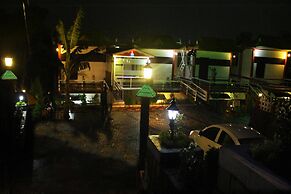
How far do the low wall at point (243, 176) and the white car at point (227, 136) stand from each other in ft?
12.6

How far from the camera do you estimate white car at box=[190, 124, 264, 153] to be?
28.2ft

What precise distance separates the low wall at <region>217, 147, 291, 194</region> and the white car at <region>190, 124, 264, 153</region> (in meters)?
3.85

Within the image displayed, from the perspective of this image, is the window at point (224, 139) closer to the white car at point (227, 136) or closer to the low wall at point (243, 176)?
the white car at point (227, 136)

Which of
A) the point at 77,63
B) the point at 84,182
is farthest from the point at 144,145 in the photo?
the point at 77,63

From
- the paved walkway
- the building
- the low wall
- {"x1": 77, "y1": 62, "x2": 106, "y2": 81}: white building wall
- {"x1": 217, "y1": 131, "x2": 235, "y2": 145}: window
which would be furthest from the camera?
the building

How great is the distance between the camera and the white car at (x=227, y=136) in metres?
8.59

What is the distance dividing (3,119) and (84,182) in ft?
19.4

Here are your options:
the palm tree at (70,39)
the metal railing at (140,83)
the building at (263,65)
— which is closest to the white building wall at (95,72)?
the metal railing at (140,83)

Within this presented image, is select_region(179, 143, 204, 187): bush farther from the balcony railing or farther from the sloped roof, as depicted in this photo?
the sloped roof

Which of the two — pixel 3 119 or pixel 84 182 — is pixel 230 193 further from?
pixel 3 119

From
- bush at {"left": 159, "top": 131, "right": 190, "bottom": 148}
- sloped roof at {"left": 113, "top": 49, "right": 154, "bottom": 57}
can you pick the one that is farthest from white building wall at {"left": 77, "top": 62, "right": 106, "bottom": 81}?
bush at {"left": 159, "top": 131, "right": 190, "bottom": 148}

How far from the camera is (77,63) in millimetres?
19109

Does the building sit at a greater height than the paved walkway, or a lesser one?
greater

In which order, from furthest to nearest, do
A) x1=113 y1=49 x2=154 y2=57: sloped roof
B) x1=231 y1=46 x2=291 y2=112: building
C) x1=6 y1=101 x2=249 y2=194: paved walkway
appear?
x1=231 y1=46 x2=291 y2=112: building, x1=113 y1=49 x2=154 y2=57: sloped roof, x1=6 y1=101 x2=249 y2=194: paved walkway
